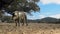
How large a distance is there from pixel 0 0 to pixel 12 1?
6.51 ft

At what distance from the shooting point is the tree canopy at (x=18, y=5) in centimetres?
2989

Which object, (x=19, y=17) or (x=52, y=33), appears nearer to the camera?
(x=52, y=33)

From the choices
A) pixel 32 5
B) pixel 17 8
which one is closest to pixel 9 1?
pixel 17 8

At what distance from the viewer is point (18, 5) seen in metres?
33.6

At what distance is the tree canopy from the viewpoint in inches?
1177

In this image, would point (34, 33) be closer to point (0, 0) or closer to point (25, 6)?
point (0, 0)


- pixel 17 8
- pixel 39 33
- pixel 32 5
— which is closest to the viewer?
pixel 39 33

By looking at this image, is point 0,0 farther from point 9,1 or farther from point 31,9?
point 31,9

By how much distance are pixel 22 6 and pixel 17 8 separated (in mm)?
2110

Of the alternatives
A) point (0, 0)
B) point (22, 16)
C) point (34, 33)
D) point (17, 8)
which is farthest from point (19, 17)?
point (17, 8)

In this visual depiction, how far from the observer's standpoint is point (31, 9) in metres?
37.6

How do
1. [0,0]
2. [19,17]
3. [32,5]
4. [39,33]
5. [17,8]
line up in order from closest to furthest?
[39,33] → [19,17] → [0,0] → [17,8] → [32,5]

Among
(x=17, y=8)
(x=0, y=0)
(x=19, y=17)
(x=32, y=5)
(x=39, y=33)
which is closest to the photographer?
A: (x=39, y=33)

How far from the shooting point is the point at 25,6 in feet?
122
